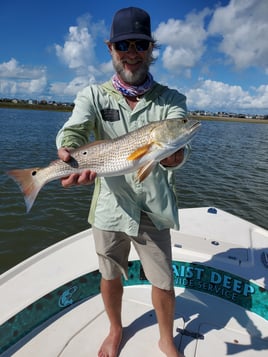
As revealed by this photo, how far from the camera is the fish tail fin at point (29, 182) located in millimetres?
2854

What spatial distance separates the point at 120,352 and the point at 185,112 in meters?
2.60

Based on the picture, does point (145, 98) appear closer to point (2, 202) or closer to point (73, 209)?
point (73, 209)

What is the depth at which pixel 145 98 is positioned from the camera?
269 centimetres

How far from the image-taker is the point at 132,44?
2.59m

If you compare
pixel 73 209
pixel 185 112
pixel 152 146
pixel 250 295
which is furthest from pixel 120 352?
pixel 73 209

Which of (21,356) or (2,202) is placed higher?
(21,356)

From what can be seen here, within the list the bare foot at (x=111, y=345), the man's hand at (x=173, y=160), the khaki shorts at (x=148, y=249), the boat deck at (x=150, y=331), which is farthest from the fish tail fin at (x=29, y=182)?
the bare foot at (x=111, y=345)

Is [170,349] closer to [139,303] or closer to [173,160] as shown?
[139,303]

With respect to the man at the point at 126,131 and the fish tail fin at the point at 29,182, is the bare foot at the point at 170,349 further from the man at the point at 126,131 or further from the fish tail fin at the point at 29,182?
the fish tail fin at the point at 29,182

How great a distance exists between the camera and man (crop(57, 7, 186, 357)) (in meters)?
2.63

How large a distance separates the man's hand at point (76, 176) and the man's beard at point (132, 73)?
841 millimetres

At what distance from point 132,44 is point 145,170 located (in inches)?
43.7

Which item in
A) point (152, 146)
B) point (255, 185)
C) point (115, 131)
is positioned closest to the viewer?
point (152, 146)

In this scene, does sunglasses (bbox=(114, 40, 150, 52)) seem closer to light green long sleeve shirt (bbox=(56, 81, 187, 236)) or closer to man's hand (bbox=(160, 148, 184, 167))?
light green long sleeve shirt (bbox=(56, 81, 187, 236))
